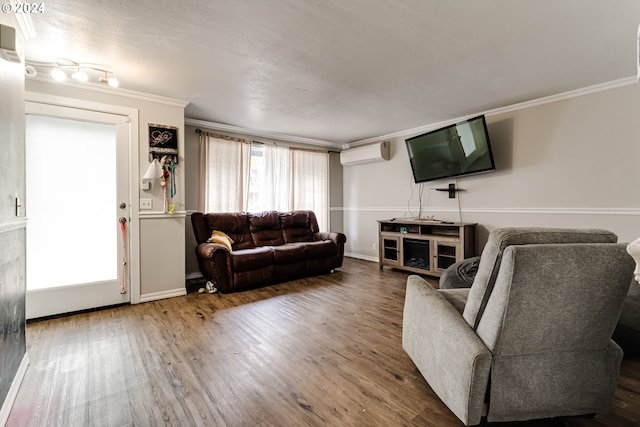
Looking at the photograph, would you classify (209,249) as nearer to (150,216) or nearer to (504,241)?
(150,216)

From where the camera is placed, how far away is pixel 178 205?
134 inches

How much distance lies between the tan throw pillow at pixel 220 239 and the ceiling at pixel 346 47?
1.69m

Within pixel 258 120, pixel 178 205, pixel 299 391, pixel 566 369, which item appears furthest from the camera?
pixel 258 120

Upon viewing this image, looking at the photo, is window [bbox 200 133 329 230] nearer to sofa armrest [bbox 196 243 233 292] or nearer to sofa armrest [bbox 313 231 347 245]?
sofa armrest [bbox 313 231 347 245]

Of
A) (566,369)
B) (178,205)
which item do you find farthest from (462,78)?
(178,205)

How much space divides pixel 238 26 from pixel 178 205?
2.19m

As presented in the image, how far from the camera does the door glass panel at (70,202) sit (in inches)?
105

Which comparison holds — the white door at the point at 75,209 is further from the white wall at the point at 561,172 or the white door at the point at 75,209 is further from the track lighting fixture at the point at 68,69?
the white wall at the point at 561,172

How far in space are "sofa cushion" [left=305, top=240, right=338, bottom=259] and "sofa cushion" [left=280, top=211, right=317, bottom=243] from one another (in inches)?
16.1

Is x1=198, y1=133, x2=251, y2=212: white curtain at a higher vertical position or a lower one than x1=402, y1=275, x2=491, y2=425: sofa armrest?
higher

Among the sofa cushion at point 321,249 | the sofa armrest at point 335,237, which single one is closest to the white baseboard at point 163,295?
the sofa cushion at point 321,249

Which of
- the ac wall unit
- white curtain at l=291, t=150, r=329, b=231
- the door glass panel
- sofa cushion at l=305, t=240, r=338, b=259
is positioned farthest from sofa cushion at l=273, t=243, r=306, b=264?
the ac wall unit

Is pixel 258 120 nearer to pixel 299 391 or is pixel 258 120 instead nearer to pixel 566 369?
pixel 299 391

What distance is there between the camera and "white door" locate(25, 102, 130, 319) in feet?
8.72
